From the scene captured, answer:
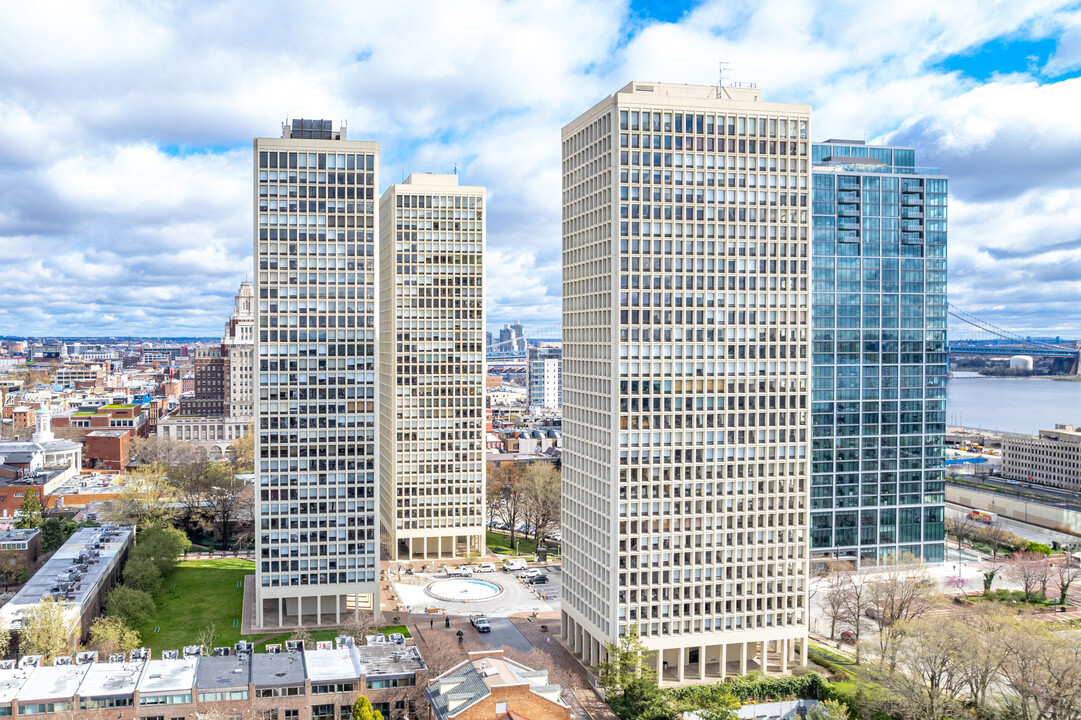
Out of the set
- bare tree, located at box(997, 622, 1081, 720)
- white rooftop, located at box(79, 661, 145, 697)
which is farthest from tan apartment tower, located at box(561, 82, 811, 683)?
white rooftop, located at box(79, 661, 145, 697)

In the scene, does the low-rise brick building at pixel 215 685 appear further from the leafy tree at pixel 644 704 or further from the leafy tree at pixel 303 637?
the leafy tree at pixel 644 704

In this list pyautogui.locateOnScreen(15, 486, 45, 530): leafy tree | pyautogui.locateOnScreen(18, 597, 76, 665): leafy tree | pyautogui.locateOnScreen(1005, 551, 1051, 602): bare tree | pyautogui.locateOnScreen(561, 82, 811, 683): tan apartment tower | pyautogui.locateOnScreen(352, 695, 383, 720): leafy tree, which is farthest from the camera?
pyautogui.locateOnScreen(15, 486, 45, 530): leafy tree

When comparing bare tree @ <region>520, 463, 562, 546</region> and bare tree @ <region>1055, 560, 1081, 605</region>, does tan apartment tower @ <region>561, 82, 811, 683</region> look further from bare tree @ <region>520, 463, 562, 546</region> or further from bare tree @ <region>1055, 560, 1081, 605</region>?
bare tree @ <region>520, 463, 562, 546</region>

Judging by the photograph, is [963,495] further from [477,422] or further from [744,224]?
[744,224]

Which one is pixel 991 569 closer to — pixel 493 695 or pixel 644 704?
pixel 644 704

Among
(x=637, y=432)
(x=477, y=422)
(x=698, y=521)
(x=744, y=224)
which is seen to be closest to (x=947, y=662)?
(x=698, y=521)

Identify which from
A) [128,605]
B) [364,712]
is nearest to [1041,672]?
[364,712]

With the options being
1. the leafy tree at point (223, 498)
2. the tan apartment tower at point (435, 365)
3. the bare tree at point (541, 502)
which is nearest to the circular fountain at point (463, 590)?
the tan apartment tower at point (435, 365)
